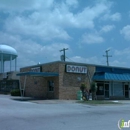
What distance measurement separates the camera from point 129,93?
36.7 m

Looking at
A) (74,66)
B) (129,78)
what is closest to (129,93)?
(129,78)

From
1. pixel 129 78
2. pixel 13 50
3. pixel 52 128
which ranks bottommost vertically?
pixel 52 128

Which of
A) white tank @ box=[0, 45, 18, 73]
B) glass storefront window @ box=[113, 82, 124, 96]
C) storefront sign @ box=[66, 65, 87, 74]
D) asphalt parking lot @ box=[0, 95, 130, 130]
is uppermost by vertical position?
white tank @ box=[0, 45, 18, 73]

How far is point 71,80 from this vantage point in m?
31.3

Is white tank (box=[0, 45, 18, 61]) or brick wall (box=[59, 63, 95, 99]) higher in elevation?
white tank (box=[0, 45, 18, 61])

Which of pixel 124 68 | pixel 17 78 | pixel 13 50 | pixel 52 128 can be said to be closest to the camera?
pixel 52 128

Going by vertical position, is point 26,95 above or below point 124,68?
below

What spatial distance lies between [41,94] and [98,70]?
7976mm

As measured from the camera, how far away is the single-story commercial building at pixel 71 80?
30.5m

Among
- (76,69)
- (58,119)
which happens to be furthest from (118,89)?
(58,119)

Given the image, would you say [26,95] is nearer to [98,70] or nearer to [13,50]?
[98,70]

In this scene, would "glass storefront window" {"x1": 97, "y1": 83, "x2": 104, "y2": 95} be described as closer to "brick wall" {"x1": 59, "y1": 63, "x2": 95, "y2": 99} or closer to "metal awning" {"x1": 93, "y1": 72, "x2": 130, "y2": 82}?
"metal awning" {"x1": 93, "y1": 72, "x2": 130, "y2": 82}

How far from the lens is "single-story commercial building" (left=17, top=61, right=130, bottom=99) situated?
30.5 m

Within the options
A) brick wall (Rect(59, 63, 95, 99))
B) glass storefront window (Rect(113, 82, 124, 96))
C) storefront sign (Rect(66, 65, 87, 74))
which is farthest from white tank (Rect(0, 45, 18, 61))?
glass storefront window (Rect(113, 82, 124, 96))
